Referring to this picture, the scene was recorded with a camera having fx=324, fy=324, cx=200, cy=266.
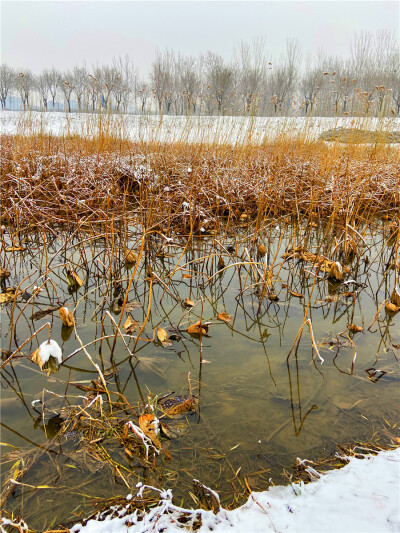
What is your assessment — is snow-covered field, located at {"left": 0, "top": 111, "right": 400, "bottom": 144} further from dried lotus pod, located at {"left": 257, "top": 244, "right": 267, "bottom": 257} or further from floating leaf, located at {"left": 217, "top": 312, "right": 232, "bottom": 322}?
floating leaf, located at {"left": 217, "top": 312, "right": 232, "bottom": 322}

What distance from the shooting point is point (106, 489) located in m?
0.77

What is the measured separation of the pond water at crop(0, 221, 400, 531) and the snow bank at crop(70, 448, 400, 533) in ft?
0.18

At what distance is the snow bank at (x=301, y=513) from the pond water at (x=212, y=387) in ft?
0.18

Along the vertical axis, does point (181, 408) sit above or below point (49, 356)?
below

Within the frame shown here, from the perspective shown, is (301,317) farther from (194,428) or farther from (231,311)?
(194,428)

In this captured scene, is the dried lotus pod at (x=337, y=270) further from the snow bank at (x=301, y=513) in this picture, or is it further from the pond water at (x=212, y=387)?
the snow bank at (x=301, y=513)

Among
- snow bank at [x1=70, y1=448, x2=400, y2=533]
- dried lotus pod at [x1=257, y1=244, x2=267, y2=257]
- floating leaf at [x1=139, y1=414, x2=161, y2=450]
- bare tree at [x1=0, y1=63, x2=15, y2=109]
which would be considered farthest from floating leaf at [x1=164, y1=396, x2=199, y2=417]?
bare tree at [x1=0, y1=63, x2=15, y2=109]

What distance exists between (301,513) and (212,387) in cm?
48

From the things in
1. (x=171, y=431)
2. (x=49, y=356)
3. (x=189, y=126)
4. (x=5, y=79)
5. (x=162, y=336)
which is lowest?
(x=171, y=431)

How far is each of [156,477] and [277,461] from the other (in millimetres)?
318

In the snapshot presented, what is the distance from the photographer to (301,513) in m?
0.69

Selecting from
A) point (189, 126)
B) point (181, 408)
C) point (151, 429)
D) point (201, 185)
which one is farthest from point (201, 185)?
point (151, 429)

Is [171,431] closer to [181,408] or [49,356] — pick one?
[181,408]

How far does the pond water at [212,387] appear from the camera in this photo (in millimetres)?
802
